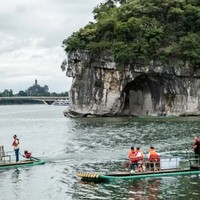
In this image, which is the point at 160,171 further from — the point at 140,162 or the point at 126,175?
the point at 126,175

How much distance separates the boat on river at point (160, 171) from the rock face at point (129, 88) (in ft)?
222

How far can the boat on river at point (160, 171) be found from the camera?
35688 millimetres

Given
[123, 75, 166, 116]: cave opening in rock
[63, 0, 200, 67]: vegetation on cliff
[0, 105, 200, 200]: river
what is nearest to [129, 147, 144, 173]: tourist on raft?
[0, 105, 200, 200]: river

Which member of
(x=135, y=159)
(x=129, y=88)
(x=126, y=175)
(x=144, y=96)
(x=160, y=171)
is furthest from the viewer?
(x=129, y=88)

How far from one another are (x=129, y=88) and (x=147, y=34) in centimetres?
1291

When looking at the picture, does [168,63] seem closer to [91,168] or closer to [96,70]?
[96,70]

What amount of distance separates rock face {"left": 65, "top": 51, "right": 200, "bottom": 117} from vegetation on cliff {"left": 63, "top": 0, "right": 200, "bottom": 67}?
1.94 metres

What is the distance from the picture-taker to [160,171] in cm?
3741

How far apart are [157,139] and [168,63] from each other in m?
44.5

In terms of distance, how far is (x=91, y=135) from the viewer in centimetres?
7019

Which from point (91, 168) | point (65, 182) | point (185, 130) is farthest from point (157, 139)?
point (65, 182)

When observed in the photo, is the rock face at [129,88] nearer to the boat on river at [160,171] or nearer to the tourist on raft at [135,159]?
the boat on river at [160,171]

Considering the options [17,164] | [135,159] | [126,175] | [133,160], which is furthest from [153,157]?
[17,164]

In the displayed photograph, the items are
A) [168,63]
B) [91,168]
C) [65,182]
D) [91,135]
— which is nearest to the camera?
[65,182]
